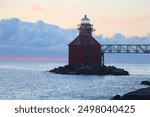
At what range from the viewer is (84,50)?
320 ft

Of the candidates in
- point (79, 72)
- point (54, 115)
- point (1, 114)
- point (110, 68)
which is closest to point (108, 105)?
point (54, 115)

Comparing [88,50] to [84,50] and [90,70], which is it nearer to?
[84,50]

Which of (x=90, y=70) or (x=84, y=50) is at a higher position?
(x=84, y=50)

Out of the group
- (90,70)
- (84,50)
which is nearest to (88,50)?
(84,50)

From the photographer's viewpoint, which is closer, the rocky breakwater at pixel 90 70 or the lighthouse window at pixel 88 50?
the rocky breakwater at pixel 90 70

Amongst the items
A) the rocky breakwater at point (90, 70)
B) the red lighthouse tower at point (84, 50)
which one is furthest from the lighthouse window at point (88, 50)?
the rocky breakwater at point (90, 70)

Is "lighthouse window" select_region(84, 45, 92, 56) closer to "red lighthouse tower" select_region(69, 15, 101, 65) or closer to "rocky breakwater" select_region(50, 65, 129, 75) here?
"red lighthouse tower" select_region(69, 15, 101, 65)

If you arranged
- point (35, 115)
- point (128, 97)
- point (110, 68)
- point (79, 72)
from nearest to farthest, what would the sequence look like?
point (35, 115)
point (128, 97)
point (79, 72)
point (110, 68)

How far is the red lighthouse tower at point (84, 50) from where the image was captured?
96312mm

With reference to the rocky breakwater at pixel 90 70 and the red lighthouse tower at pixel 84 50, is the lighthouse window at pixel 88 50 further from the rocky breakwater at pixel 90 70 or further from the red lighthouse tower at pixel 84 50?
the rocky breakwater at pixel 90 70

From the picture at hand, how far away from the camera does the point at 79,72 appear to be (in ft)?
307

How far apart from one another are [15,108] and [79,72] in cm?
6500

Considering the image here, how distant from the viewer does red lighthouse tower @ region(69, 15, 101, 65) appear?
316 feet

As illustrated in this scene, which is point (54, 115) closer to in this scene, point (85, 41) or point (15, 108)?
point (15, 108)
